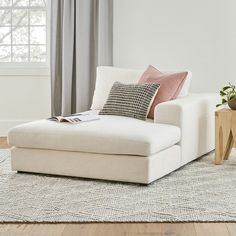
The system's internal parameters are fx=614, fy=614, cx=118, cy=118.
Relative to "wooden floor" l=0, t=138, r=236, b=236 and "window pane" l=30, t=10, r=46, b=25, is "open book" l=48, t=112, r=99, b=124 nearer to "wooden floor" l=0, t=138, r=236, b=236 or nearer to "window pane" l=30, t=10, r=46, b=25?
"wooden floor" l=0, t=138, r=236, b=236

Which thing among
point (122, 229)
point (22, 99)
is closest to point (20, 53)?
point (22, 99)

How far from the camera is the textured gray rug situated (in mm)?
3600

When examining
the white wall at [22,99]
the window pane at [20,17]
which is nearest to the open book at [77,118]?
the white wall at [22,99]

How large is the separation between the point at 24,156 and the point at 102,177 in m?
0.67

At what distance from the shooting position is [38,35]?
271 inches

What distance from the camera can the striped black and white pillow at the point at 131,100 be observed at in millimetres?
5016

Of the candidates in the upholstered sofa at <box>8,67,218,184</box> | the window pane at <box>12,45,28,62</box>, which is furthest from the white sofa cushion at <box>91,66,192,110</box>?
the window pane at <box>12,45,28,62</box>

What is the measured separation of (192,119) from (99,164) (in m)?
0.98

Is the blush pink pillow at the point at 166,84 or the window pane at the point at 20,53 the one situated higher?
the window pane at the point at 20,53

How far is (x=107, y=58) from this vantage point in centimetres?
646

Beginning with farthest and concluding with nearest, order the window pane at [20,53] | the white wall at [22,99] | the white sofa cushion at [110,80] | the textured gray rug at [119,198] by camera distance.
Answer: the window pane at [20,53], the white wall at [22,99], the white sofa cushion at [110,80], the textured gray rug at [119,198]

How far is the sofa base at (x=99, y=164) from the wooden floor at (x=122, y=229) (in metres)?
0.86

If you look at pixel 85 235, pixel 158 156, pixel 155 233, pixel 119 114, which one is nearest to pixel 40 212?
pixel 85 235

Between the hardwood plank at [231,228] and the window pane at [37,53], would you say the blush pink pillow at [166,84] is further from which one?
the window pane at [37,53]
